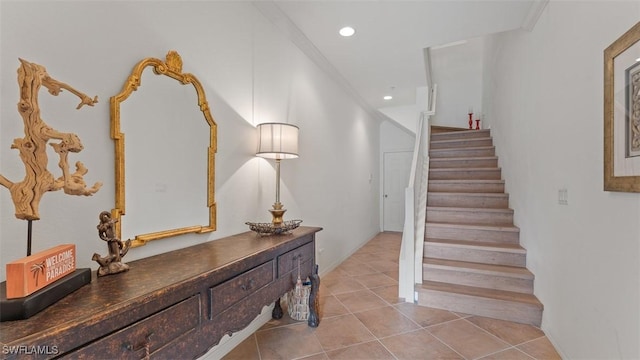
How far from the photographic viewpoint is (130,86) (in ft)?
4.53

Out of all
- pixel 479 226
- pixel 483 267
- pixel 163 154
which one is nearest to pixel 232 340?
pixel 163 154

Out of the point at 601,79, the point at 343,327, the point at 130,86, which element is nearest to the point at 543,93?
the point at 601,79

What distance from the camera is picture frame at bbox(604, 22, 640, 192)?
49.1 inches

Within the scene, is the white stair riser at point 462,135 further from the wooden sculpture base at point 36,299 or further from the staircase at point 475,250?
the wooden sculpture base at point 36,299

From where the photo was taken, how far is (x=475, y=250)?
2939 millimetres

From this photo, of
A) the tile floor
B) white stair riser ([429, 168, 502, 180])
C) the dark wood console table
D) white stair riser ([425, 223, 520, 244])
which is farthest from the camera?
white stair riser ([429, 168, 502, 180])

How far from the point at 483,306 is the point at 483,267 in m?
A: 0.41

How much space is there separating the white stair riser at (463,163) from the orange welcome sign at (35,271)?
14.9 ft

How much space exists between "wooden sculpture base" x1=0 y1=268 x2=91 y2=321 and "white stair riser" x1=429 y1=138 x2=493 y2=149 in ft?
16.7

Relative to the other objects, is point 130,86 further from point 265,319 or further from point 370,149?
point 370,149

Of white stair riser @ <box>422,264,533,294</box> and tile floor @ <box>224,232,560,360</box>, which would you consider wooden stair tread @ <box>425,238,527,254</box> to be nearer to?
white stair riser @ <box>422,264,533,294</box>

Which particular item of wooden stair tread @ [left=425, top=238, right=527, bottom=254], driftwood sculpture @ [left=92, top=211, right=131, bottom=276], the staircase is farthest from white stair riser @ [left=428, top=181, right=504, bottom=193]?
driftwood sculpture @ [left=92, top=211, right=131, bottom=276]

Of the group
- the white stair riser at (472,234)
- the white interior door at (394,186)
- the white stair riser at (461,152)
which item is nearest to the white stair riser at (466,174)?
the white stair riser at (461,152)

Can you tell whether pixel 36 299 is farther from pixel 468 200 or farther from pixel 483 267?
pixel 468 200
